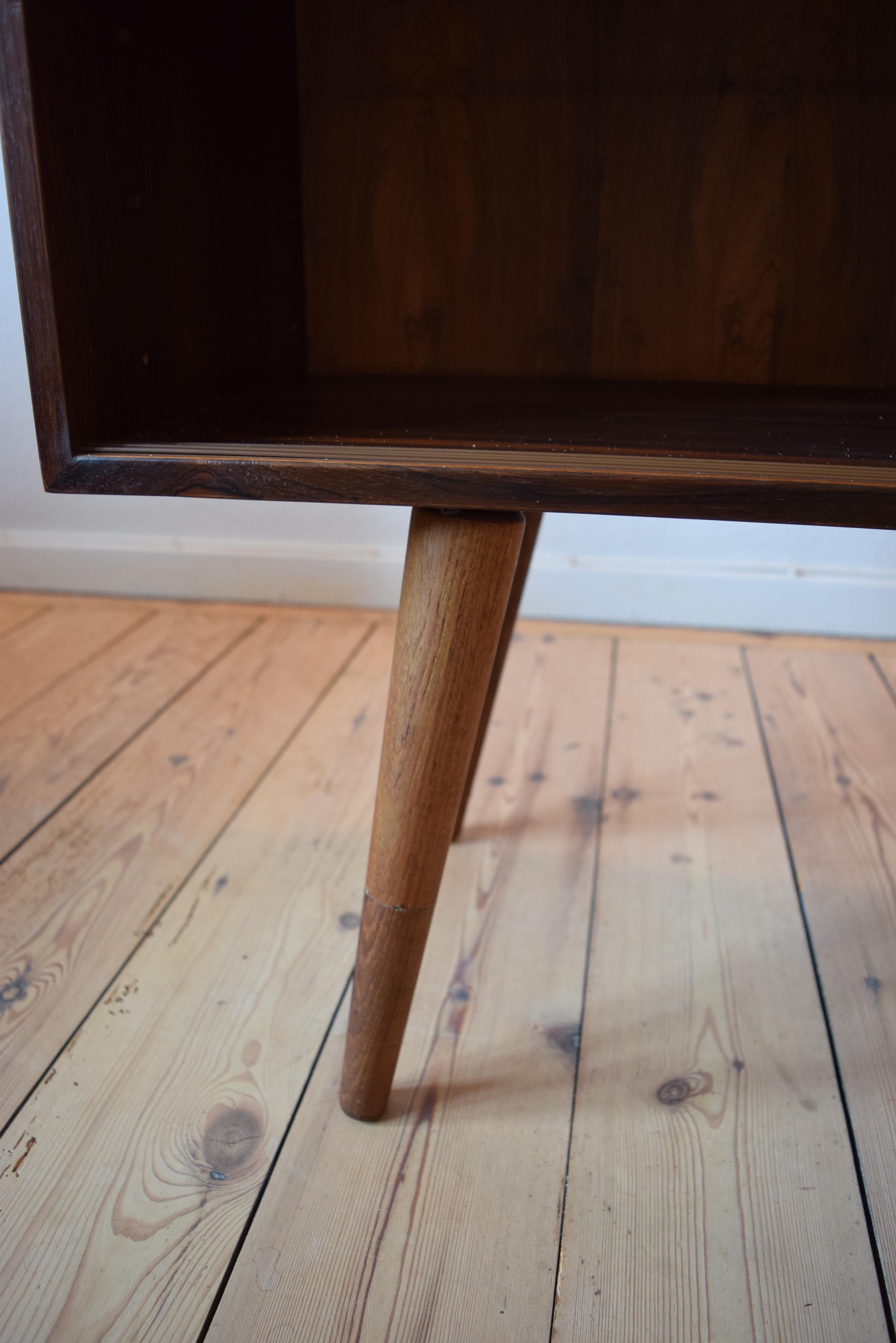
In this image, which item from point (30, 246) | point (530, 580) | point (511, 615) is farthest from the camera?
point (530, 580)

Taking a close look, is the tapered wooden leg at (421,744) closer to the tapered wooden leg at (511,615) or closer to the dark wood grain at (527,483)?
the dark wood grain at (527,483)

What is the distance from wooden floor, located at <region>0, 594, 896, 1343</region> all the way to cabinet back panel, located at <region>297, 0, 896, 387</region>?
0.39 meters

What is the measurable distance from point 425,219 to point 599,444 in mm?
301

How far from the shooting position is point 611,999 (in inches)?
26.0

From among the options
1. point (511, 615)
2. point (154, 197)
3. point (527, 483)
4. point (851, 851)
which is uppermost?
point (154, 197)

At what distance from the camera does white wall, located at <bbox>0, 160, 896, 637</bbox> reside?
1.30 m

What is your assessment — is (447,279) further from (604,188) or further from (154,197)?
(154,197)

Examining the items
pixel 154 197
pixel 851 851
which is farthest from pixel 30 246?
pixel 851 851

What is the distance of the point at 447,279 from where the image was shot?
645mm

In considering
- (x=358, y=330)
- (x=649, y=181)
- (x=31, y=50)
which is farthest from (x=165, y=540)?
(x=31, y=50)

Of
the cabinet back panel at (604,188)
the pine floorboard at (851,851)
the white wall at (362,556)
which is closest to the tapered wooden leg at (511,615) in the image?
the cabinet back panel at (604,188)

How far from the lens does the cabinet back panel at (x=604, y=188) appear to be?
0.58 metres

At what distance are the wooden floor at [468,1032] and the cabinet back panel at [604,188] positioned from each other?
39 cm

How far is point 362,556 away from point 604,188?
0.82 meters
